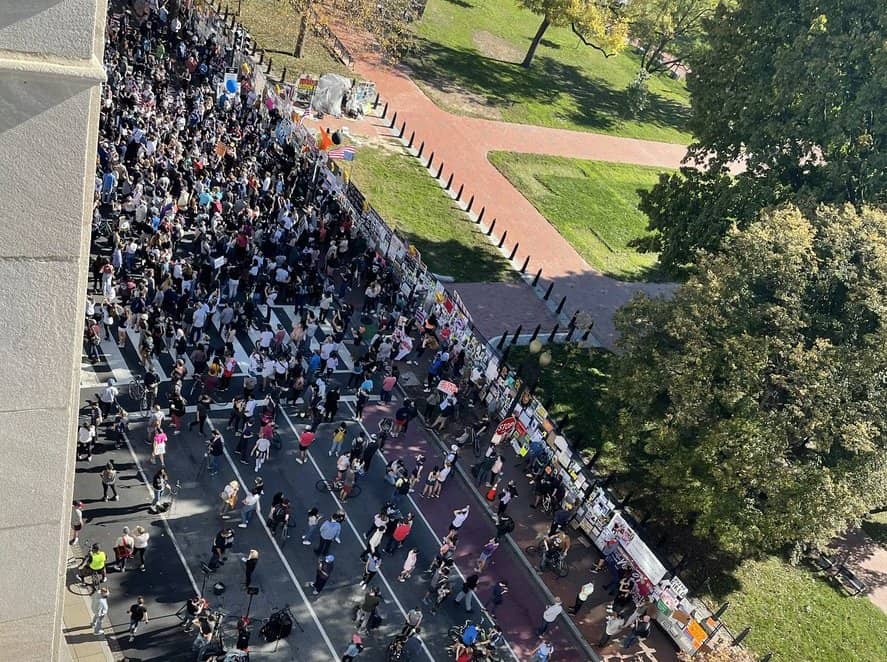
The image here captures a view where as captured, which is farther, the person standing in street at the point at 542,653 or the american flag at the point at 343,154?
the american flag at the point at 343,154

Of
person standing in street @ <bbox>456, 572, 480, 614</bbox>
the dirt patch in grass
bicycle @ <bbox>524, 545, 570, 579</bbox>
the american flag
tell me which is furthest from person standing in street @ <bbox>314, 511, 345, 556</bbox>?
the dirt patch in grass

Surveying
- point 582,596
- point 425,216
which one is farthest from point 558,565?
point 425,216

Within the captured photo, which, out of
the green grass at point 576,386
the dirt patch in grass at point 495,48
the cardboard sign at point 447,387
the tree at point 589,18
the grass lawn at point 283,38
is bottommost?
the grass lawn at point 283,38

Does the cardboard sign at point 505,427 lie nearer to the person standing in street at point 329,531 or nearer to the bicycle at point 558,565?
the bicycle at point 558,565

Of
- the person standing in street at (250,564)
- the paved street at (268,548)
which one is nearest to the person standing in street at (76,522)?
the paved street at (268,548)

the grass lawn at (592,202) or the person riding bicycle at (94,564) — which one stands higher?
the person riding bicycle at (94,564)

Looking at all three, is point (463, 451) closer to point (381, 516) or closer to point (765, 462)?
point (381, 516)
